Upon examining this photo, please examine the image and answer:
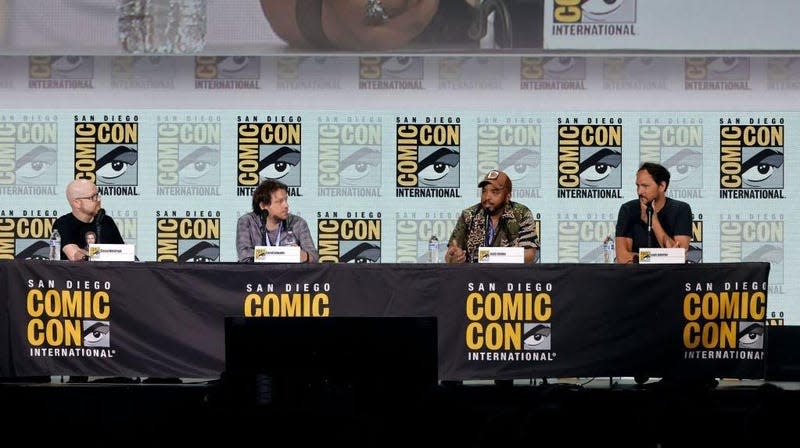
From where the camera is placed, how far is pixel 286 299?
258 inches

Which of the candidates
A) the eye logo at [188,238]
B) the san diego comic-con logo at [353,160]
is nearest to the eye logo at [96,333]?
the eye logo at [188,238]

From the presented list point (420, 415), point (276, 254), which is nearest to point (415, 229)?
point (276, 254)

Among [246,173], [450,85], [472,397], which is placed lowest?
[472,397]

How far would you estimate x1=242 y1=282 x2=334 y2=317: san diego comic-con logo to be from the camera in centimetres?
655

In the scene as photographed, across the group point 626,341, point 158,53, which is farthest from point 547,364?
point 158,53

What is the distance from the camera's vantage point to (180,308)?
21.5 ft

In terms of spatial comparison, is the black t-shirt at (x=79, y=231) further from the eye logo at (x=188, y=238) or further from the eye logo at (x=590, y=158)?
the eye logo at (x=590, y=158)

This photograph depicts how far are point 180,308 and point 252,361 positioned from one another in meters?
1.68

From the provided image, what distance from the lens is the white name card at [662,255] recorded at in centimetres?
678

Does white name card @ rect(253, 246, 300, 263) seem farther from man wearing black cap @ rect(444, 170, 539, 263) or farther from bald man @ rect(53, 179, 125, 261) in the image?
bald man @ rect(53, 179, 125, 261)

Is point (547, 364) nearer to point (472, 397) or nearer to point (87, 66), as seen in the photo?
point (472, 397)

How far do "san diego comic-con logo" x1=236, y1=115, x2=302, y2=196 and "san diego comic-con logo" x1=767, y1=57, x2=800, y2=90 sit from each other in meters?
3.52

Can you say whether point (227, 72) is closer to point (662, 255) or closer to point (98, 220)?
point (98, 220)

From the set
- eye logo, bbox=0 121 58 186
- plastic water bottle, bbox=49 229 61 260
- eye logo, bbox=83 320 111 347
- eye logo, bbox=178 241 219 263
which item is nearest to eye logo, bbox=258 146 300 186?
eye logo, bbox=178 241 219 263
